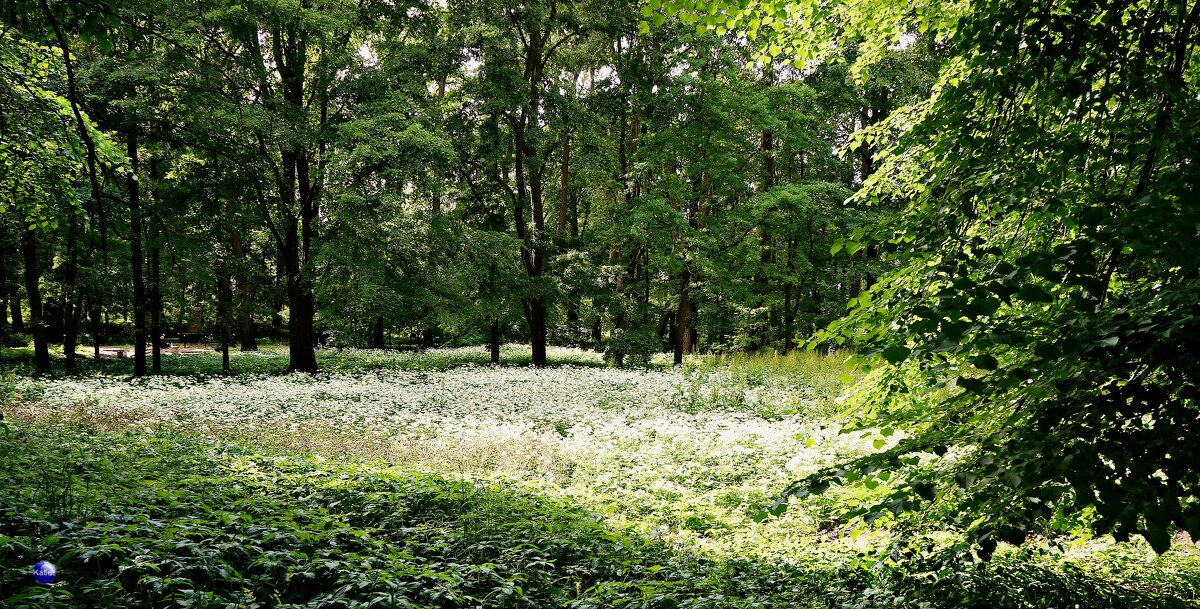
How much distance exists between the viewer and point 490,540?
5602 mm

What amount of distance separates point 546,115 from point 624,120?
3369mm

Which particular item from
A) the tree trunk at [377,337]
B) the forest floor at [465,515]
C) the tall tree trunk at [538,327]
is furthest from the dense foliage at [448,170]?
the tree trunk at [377,337]

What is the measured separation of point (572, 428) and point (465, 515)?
5.59 meters

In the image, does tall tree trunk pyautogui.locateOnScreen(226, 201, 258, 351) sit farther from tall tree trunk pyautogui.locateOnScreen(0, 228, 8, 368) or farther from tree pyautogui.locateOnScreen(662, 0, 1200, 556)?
tree pyautogui.locateOnScreen(662, 0, 1200, 556)

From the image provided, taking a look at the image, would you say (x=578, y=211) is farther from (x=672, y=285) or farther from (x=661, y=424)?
(x=661, y=424)

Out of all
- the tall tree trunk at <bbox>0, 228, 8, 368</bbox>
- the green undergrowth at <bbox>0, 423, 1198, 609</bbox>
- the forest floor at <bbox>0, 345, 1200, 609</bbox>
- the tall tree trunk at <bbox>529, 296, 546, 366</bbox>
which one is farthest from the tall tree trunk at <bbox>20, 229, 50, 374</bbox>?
the tall tree trunk at <bbox>529, 296, 546, 366</bbox>

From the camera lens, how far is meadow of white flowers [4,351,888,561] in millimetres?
7746

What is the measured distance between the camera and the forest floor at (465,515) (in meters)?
4.23

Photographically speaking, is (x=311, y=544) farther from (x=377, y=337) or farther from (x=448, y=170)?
(x=377, y=337)

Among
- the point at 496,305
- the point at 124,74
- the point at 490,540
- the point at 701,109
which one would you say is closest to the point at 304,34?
the point at 124,74

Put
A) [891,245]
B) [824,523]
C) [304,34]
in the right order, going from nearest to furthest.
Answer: [891,245]
[824,523]
[304,34]

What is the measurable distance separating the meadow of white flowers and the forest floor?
0.20 feet

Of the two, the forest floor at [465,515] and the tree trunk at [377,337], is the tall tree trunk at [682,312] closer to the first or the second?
the forest floor at [465,515]

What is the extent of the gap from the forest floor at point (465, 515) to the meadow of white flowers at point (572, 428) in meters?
0.06
